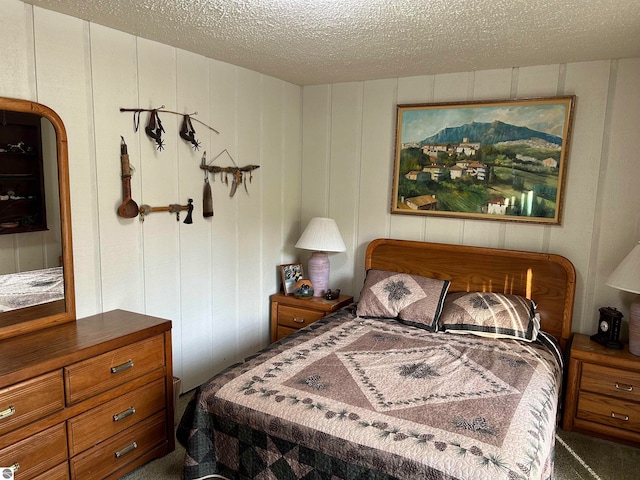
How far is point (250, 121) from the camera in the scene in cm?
344

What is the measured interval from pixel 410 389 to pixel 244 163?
2.06 metres

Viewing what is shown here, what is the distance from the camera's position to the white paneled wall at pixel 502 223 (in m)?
2.88

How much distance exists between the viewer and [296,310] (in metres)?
3.58

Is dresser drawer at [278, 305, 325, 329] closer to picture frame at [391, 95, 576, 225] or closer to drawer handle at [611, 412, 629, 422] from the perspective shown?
picture frame at [391, 95, 576, 225]

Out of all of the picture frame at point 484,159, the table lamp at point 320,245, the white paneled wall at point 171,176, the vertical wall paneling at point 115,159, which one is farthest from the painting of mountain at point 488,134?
the vertical wall paneling at point 115,159

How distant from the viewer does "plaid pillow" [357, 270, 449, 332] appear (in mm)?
2996

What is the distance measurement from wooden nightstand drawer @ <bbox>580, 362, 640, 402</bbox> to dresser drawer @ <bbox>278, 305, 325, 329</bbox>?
5.66 ft

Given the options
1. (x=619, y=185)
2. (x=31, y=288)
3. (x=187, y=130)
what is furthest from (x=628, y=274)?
(x=31, y=288)

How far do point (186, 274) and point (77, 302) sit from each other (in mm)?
732

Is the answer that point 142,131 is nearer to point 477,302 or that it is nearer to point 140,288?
point 140,288

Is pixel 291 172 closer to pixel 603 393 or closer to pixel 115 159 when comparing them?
pixel 115 159

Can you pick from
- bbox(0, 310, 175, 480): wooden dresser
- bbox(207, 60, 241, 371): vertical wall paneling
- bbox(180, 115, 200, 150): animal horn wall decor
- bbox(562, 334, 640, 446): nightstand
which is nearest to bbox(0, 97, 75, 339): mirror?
bbox(0, 310, 175, 480): wooden dresser

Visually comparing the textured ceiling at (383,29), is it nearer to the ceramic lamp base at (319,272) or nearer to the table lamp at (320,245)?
the table lamp at (320,245)

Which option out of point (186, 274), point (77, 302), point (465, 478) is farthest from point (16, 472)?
point (465, 478)
